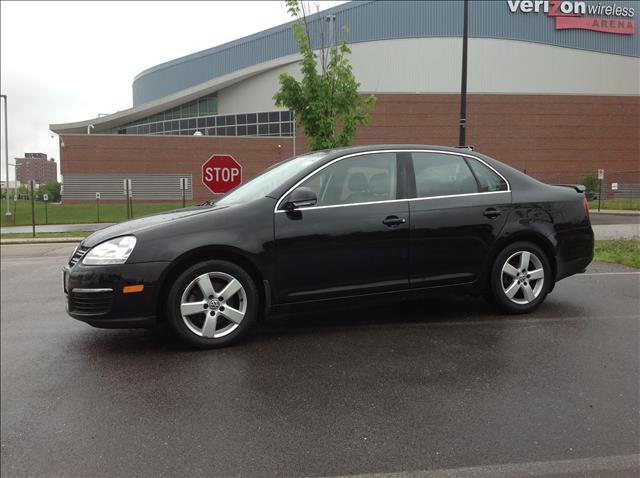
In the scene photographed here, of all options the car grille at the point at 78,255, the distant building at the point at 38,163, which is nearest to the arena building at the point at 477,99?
the distant building at the point at 38,163

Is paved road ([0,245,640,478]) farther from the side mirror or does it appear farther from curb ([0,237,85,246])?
curb ([0,237,85,246])

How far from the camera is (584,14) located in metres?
45.2

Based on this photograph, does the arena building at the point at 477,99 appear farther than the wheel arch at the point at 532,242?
Yes

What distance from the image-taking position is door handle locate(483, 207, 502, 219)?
5.10 m

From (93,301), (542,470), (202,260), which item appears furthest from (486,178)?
(93,301)

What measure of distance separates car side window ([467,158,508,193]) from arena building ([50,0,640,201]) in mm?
37926

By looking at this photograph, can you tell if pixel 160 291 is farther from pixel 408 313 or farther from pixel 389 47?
pixel 389 47

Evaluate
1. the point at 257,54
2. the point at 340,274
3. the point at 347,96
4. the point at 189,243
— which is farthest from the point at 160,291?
the point at 257,54

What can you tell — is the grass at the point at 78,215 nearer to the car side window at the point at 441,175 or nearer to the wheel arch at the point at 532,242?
the car side window at the point at 441,175

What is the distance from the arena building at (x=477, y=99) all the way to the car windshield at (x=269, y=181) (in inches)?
1501

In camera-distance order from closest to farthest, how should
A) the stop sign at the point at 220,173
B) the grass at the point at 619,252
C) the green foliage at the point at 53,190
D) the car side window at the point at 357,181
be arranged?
the car side window at the point at 357,181 < the grass at the point at 619,252 < the stop sign at the point at 220,173 < the green foliage at the point at 53,190

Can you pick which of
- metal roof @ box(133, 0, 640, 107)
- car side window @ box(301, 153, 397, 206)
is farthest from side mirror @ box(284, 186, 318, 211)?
metal roof @ box(133, 0, 640, 107)

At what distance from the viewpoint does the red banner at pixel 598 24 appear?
4484 cm

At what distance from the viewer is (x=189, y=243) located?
4.14 metres
